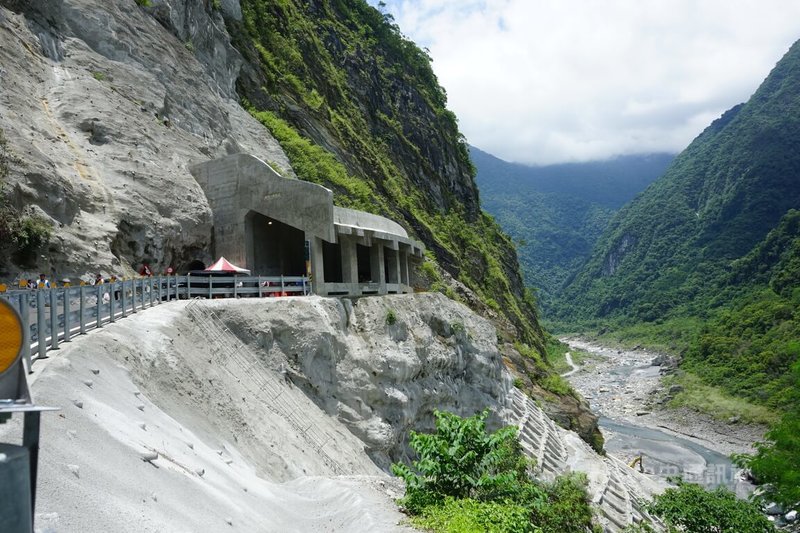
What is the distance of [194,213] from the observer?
24891mm

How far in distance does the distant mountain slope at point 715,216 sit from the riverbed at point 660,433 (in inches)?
2006

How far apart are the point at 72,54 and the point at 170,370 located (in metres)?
22.1

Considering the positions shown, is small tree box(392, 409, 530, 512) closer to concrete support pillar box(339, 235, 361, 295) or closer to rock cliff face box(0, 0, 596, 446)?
concrete support pillar box(339, 235, 361, 295)

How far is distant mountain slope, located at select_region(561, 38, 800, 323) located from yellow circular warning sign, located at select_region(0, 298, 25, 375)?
138 m

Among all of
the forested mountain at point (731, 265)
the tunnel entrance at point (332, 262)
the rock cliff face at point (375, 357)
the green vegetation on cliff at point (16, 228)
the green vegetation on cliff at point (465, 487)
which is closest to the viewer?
the green vegetation on cliff at point (465, 487)

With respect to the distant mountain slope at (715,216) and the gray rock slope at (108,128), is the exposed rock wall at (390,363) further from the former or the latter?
the distant mountain slope at (715,216)

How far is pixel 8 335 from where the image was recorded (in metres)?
2.78

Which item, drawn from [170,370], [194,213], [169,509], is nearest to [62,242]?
[194,213]

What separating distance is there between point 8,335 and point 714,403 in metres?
76.2

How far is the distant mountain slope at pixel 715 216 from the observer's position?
14475 centimetres

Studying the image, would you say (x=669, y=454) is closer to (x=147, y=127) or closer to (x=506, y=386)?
(x=506, y=386)

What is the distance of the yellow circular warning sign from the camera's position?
2770mm

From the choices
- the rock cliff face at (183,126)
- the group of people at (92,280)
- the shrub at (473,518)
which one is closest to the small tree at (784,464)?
the shrub at (473,518)

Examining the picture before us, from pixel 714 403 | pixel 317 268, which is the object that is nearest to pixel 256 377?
pixel 317 268
